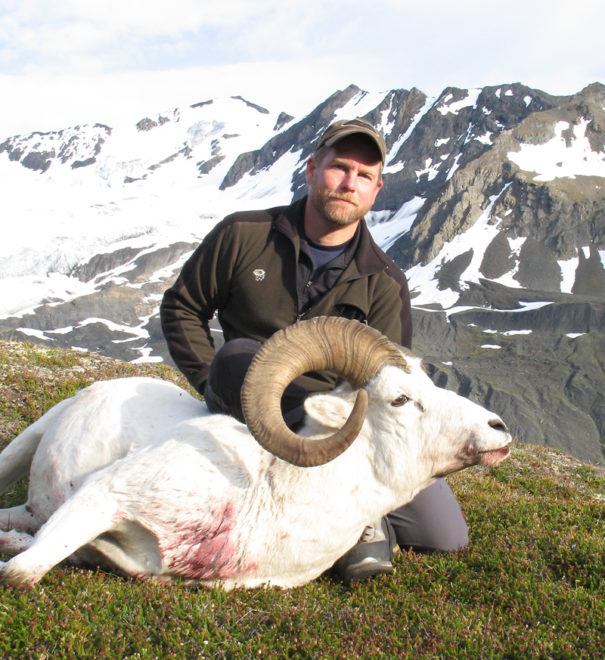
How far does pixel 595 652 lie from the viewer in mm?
4859

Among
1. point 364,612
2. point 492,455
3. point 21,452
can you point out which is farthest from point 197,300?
point 364,612

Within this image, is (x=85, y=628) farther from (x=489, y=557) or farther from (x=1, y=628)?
(x=489, y=557)

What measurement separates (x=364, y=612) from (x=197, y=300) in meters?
4.26

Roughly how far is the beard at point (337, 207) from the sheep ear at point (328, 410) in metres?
2.61

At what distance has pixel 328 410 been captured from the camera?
5746 millimetres

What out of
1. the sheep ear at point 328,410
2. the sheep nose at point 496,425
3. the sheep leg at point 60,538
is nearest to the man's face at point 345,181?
the sheep ear at point 328,410

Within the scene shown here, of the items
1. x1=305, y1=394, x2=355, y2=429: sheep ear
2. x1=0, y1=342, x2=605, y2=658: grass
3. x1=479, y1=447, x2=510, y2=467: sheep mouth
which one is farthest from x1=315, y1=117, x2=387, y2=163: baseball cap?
x1=0, y1=342, x2=605, y2=658: grass

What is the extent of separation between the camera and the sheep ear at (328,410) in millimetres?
5719

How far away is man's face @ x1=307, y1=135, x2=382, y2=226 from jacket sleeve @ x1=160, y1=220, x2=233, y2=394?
1.29 metres

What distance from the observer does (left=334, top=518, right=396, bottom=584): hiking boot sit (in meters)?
6.00

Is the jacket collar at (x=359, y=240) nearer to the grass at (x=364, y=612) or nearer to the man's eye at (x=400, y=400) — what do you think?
the man's eye at (x=400, y=400)

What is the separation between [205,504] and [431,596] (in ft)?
7.58

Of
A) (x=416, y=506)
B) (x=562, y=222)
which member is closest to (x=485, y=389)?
(x=562, y=222)

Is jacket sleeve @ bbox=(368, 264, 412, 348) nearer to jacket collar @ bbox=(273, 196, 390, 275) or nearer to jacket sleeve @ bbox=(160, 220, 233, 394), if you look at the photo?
jacket collar @ bbox=(273, 196, 390, 275)
